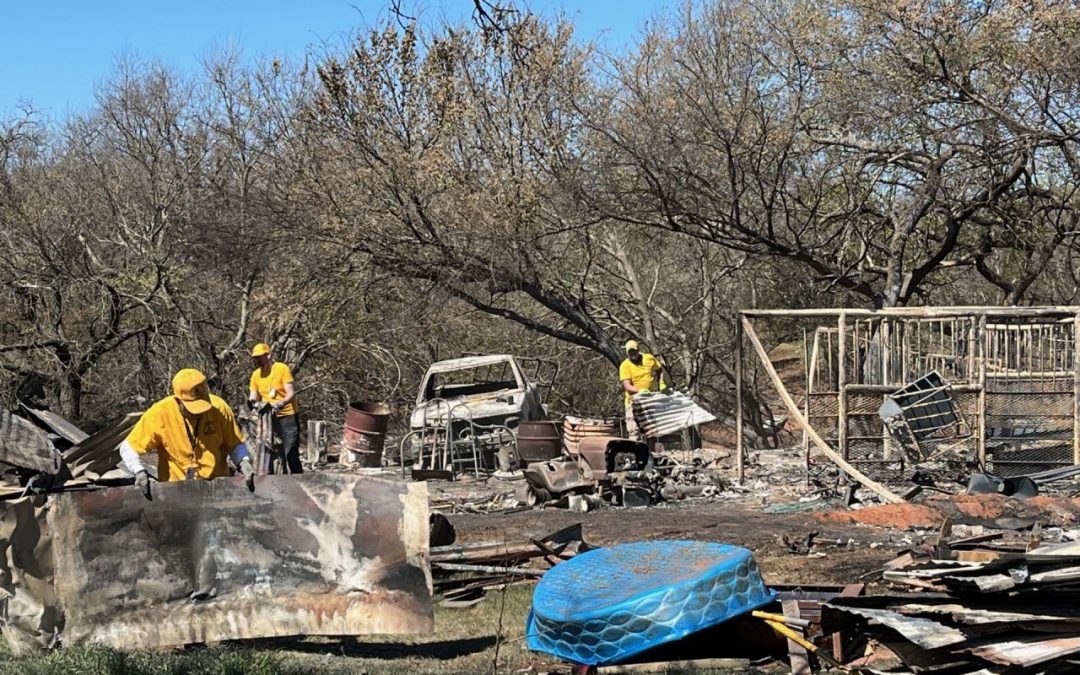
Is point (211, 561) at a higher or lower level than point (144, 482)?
lower

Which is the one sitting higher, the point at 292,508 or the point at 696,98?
the point at 696,98

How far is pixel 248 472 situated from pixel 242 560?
30.6 inches

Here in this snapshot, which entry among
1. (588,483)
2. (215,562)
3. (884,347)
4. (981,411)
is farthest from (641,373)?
(215,562)

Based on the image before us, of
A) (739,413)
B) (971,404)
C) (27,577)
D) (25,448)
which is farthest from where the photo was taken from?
(739,413)

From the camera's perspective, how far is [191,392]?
7.64m

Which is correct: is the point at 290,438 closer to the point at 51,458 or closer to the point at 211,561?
the point at 51,458

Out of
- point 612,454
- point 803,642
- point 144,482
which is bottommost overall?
point 803,642

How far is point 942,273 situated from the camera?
23.9 metres

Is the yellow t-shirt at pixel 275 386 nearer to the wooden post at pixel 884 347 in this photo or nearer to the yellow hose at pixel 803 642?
the wooden post at pixel 884 347

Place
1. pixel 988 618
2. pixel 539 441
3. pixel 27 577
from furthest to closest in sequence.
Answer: pixel 539 441 < pixel 27 577 < pixel 988 618

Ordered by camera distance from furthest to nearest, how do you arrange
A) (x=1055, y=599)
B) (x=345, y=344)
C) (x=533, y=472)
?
1. (x=345, y=344)
2. (x=533, y=472)
3. (x=1055, y=599)

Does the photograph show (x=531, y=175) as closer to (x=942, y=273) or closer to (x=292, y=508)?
(x=942, y=273)

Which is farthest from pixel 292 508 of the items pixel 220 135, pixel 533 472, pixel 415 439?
pixel 220 135

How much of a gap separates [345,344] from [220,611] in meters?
16.0
